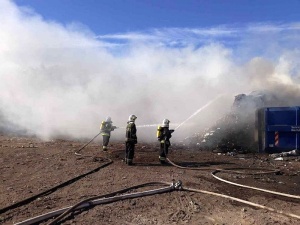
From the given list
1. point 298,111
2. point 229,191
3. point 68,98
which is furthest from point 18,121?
point 229,191

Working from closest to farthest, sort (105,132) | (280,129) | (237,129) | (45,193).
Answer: (45,193)
(280,129)
(105,132)
(237,129)

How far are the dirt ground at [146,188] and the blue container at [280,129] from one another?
0.61 m

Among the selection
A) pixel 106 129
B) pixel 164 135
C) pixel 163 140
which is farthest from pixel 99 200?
pixel 106 129

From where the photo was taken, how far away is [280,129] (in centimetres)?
1198

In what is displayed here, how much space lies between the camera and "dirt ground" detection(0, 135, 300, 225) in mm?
5398

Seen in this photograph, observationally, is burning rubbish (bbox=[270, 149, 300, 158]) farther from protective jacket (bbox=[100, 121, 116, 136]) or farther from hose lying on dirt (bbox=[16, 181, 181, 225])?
protective jacket (bbox=[100, 121, 116, 136])

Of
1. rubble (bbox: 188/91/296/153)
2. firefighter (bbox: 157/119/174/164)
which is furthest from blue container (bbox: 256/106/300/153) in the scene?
firefighter (bbox: 157/119/174/164)

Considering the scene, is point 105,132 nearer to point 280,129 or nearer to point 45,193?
point 280,129

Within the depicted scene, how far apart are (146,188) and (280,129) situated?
674 cm

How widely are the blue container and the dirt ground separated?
0.61m

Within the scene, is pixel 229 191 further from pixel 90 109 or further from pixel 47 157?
pixel 90 109

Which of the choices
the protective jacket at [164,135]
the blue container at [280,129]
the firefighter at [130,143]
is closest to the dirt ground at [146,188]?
the firefighter at [130,143]

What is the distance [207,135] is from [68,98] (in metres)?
13.8

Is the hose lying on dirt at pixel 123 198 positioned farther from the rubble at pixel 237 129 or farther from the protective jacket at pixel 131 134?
the rubble at pixel 237 129
